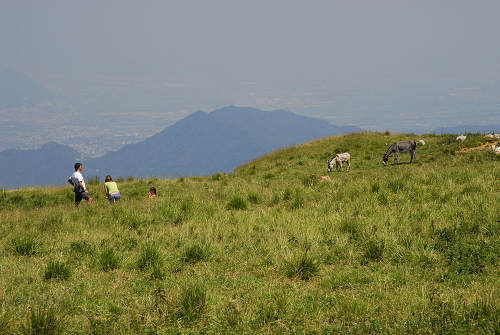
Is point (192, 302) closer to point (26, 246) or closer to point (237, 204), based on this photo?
point (26, 246)

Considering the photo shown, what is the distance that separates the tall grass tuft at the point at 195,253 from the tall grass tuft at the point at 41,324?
310cm

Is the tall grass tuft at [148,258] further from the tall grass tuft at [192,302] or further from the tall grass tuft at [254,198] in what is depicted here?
the tall grass tuft at [254,198]

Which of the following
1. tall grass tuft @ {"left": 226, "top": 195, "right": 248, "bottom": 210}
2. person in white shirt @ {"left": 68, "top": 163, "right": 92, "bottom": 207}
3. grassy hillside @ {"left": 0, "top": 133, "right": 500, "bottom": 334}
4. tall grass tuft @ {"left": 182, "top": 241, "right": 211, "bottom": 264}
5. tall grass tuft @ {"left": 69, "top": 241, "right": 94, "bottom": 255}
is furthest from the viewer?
person in white shirt @ {"left": 68, "top": 163, "right": 92, "bottom": 207}

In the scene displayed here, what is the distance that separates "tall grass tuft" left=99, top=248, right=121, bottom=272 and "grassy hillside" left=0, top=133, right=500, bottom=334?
27 millimetres

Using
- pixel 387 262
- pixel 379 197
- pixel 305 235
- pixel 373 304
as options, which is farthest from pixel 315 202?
pixel 373 304

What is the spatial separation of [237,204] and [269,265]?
230 inches

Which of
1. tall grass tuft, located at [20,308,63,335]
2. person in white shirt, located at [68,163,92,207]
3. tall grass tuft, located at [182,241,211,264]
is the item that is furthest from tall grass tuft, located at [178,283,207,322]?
person in white shirt, located at [68,163,92,207]

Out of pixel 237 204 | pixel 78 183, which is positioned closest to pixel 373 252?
pixel 237 204

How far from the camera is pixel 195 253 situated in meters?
7.55

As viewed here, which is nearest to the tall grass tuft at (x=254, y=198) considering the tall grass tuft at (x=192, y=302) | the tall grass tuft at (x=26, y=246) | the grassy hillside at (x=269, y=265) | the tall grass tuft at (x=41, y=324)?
the grassy hillside at (x=269, y=265)

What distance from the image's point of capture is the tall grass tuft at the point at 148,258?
7.10 meters

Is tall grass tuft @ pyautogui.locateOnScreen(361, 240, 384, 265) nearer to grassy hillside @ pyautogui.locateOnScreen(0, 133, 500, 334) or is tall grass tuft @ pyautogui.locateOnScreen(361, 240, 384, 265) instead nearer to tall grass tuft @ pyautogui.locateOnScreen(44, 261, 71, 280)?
grassy hillside @ pyautogui.locateOnScreen(0, 133, 500, 334)

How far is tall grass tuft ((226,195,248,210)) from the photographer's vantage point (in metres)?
12.6

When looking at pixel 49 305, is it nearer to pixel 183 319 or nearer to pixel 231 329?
pixel 183 319
